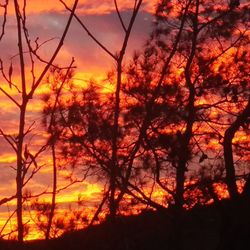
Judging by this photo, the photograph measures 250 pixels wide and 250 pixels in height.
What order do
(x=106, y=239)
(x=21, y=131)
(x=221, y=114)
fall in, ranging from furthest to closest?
(x=221, y=114)
(x=106, y=239)
(x=21, y=131)

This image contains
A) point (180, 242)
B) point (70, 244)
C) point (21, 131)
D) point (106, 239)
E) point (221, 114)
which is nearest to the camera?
point (21, 131)

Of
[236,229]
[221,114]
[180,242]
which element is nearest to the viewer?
[236,229]

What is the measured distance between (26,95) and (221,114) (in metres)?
8.20

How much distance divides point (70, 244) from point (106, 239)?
2.16 ft

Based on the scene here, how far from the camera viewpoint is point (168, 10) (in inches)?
374

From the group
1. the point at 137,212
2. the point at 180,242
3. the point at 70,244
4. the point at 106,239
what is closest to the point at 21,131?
the point at 70,244

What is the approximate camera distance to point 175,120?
30.1 feet

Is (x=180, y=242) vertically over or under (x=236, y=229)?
over

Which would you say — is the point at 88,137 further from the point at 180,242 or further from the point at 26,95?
the point at 26,95

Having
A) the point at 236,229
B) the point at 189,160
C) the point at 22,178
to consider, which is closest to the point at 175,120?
the point at 189,160

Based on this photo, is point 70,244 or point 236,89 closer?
point 70,244

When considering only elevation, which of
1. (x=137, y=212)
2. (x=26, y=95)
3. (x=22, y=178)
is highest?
(x=137, y=212)

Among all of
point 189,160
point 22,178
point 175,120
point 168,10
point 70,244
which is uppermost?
point 168,10

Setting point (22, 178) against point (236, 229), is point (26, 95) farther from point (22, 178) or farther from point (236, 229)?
point (236, 229)
